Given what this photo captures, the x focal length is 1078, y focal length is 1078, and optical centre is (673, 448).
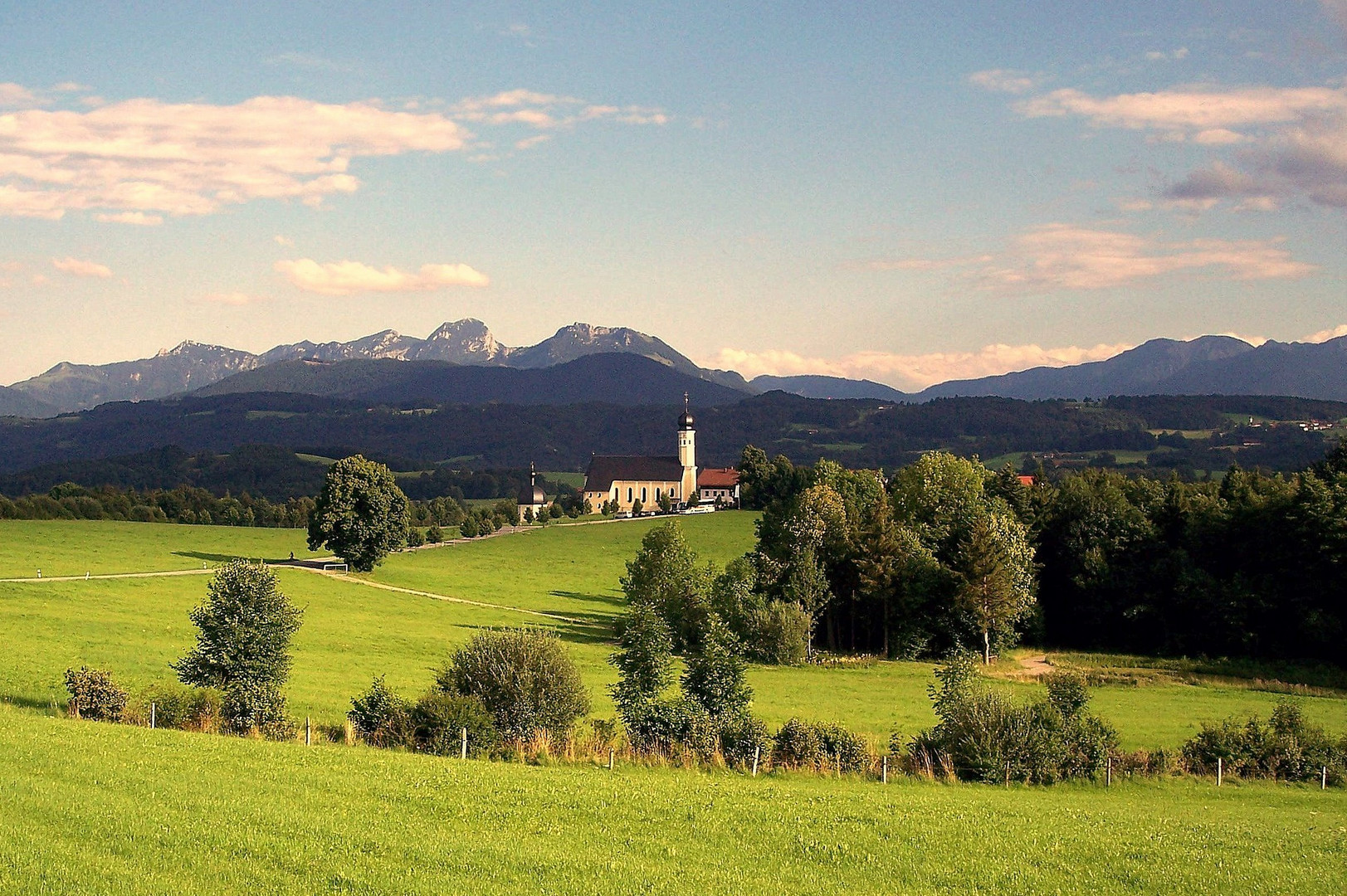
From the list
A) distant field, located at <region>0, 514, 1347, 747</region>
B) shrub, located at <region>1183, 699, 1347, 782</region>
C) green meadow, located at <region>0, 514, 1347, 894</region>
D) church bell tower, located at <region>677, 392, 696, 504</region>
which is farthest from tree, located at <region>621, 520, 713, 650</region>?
church bell tower, located at <region>677, 392, 696, 504</region>

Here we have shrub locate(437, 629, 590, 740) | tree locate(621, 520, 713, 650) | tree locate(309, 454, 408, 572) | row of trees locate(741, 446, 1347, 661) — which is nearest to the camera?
shrub locate(437, 629, 590, 740)

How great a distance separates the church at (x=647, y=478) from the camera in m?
171

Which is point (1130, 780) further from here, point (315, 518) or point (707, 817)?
point (315, 518)

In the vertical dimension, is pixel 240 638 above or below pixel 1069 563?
above

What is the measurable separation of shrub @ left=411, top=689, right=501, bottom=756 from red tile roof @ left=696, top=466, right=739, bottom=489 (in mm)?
149264

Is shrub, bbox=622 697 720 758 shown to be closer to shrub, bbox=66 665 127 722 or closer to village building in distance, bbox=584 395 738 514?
shrub, bbox=66 665 127 722

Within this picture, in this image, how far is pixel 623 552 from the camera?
327 feet

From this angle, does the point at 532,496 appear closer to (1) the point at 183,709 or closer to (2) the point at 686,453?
(2) the point at 686,453

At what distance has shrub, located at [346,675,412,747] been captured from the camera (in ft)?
86.0

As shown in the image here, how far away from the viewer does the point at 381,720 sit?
2655 cm

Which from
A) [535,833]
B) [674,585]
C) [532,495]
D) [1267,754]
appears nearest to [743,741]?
[535,833]

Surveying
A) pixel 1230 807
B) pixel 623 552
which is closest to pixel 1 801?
pixel 1230 807

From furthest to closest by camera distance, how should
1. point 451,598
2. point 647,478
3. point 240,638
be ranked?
1. point 647,478
2. point 451,598
3. point 240,638

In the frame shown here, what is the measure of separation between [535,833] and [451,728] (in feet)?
31.4
